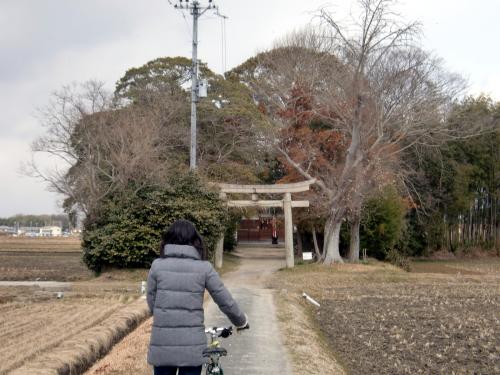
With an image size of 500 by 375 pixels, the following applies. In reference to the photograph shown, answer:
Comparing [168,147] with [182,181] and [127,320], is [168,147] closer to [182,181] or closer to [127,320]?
[182,181]

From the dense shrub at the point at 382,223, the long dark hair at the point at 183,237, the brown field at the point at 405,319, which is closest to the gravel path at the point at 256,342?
the brown field at the point at 405,319

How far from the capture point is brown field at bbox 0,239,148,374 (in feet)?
23.5

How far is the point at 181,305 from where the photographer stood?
4.28 meters

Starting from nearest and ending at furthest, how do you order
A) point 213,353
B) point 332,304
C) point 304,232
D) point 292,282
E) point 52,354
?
point 213,353 → point 52,354 → point 332,304 → point 292,282 → point 304,232

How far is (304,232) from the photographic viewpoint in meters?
37.0

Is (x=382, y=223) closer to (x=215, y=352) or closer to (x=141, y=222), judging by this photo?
(x=141, y=222)

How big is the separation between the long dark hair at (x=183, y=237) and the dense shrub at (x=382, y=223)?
27288mm

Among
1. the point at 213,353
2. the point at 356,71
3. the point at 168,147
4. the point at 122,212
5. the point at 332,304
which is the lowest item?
the point at 332,304

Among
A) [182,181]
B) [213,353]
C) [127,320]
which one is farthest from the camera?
[182,181]

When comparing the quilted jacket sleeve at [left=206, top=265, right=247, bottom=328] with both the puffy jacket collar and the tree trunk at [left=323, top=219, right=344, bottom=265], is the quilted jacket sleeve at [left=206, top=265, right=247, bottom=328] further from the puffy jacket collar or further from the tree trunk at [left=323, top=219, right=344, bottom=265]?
the tree trunk at [left=323, top=219, right=344, bottom=265]

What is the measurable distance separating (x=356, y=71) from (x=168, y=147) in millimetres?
9164

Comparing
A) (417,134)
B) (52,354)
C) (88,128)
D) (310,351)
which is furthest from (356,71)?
(52,354)

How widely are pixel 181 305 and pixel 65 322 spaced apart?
24.4ft

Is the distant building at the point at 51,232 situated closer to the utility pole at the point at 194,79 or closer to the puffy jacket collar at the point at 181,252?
the utility pole at the point at 194,79
